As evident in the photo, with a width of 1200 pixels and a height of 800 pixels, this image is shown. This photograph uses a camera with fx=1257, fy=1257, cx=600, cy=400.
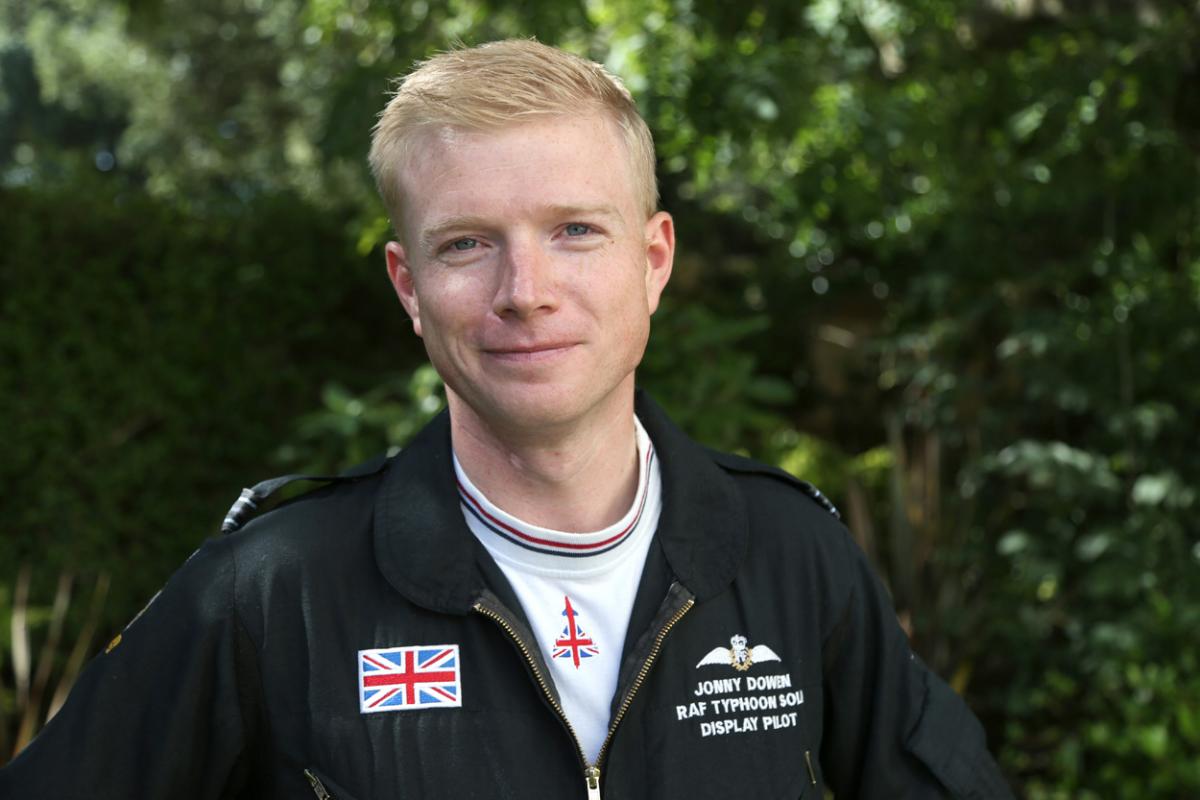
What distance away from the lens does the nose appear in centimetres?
152

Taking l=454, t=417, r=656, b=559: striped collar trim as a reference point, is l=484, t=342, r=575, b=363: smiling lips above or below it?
above

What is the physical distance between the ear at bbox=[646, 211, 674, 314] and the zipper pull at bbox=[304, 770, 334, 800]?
0.74 meters

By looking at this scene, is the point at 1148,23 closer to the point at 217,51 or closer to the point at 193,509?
the point at 193,509

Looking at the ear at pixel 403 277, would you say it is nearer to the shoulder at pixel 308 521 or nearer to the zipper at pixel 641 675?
the shoulder at pixel 308 521

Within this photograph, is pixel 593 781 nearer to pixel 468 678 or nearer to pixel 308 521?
pixel 468 678

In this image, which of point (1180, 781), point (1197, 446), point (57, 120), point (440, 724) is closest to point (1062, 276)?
point (1197, 446)

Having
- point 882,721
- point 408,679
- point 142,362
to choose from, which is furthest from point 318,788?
point 142,362

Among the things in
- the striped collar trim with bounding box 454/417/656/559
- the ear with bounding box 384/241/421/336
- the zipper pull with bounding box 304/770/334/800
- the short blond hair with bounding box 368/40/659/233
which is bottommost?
the zipper pull with bounding box 304/770/334/800

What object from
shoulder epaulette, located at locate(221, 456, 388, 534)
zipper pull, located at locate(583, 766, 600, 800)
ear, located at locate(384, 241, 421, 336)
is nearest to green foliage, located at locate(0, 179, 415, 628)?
shoulder epaulette, located at locate(221, 456, 388, 534)

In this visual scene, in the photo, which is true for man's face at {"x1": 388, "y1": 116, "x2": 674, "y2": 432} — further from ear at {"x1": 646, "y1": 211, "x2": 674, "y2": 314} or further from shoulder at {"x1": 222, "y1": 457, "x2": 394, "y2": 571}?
shoulder at {"x1": 222, "y1": 457, "x2": 394, "y2": 571}

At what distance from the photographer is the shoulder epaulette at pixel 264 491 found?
171 cm

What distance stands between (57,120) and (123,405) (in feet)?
59.8

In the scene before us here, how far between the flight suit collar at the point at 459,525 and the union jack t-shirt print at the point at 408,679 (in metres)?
0.06

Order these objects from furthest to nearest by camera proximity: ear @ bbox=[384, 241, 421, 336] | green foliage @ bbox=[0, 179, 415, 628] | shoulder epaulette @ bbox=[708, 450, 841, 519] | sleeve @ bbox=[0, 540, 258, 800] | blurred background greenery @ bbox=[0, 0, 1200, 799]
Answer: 1. green foliage @ bbox=[0, 179, 415, 628]
2. blurred background greenery @ bbox=[0, 0, 1200, 799]
3. shoulder epaulette @ bbox=[708, 450, 841, 519]
4. ear @ bbox=[384, 241, 421, 336]
5. sleeve @ bbox=[0, 540, 258, 800]
